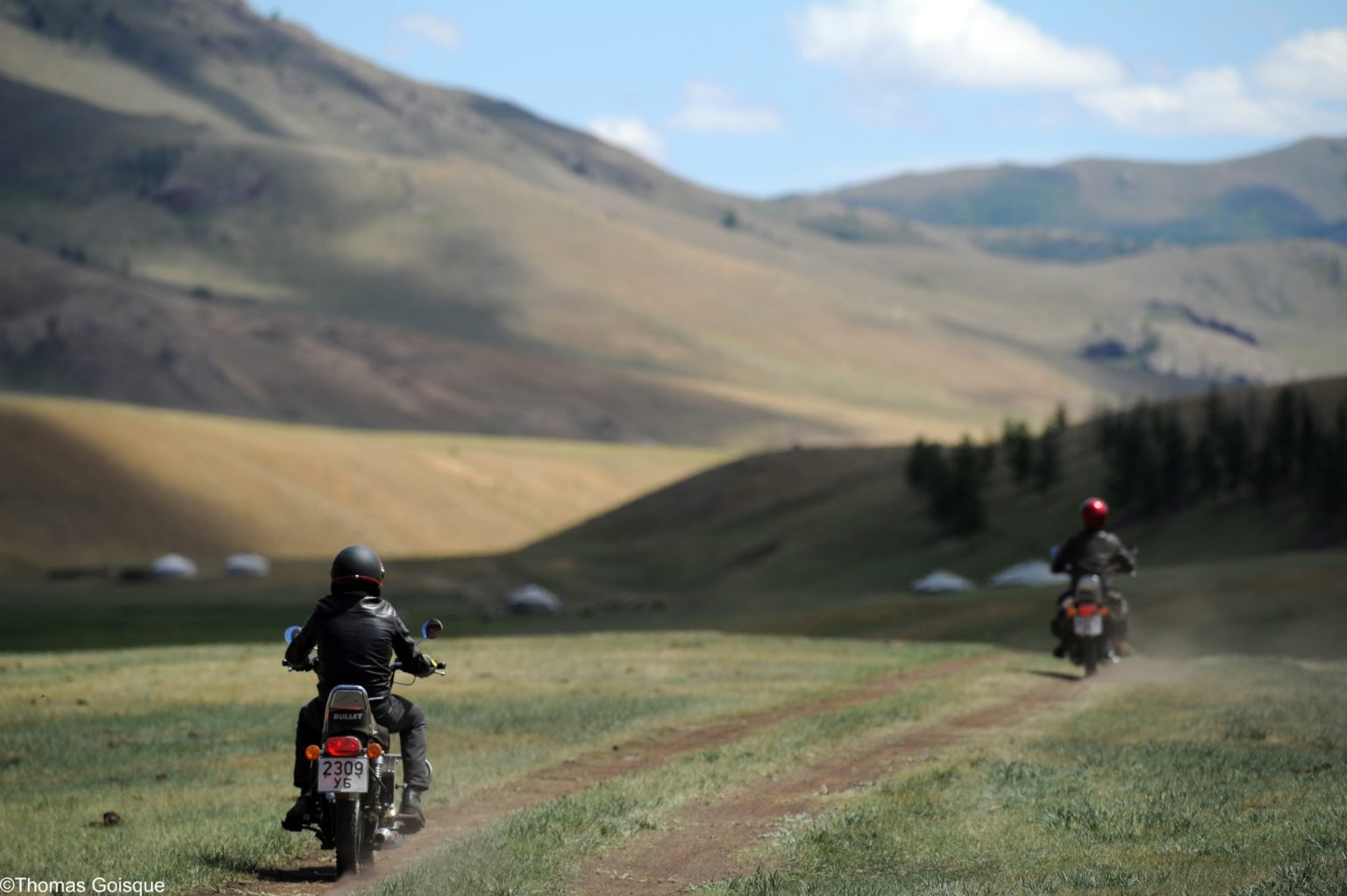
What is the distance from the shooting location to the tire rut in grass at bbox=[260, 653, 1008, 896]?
1228cm

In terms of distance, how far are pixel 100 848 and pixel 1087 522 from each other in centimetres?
1734

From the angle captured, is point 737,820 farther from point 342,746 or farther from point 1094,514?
point 1094,514

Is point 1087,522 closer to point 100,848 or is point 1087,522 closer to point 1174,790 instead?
point 1174,790

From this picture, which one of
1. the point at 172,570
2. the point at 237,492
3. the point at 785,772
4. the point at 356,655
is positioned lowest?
the point at 785,772

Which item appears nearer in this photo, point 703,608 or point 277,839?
point 277,839

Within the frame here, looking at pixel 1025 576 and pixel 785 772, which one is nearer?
pixel 785 772

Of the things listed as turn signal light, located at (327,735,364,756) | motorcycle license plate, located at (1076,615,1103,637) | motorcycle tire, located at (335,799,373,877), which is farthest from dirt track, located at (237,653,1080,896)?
motorcycle license plate, located at (1076,615,1103,637)

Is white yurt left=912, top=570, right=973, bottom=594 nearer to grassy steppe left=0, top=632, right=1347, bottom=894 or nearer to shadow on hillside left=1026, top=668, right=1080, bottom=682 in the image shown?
grassy steppe left=0, top=632, right=1347, bottom=894

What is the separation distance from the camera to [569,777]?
16484 millimetres

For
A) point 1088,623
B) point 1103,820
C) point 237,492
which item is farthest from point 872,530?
point 1103,820

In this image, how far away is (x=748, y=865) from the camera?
38.4 feet

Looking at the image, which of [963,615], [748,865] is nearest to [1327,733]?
[748,865]

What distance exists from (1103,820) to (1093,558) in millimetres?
13017

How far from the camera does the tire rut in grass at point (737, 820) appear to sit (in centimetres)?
1141
